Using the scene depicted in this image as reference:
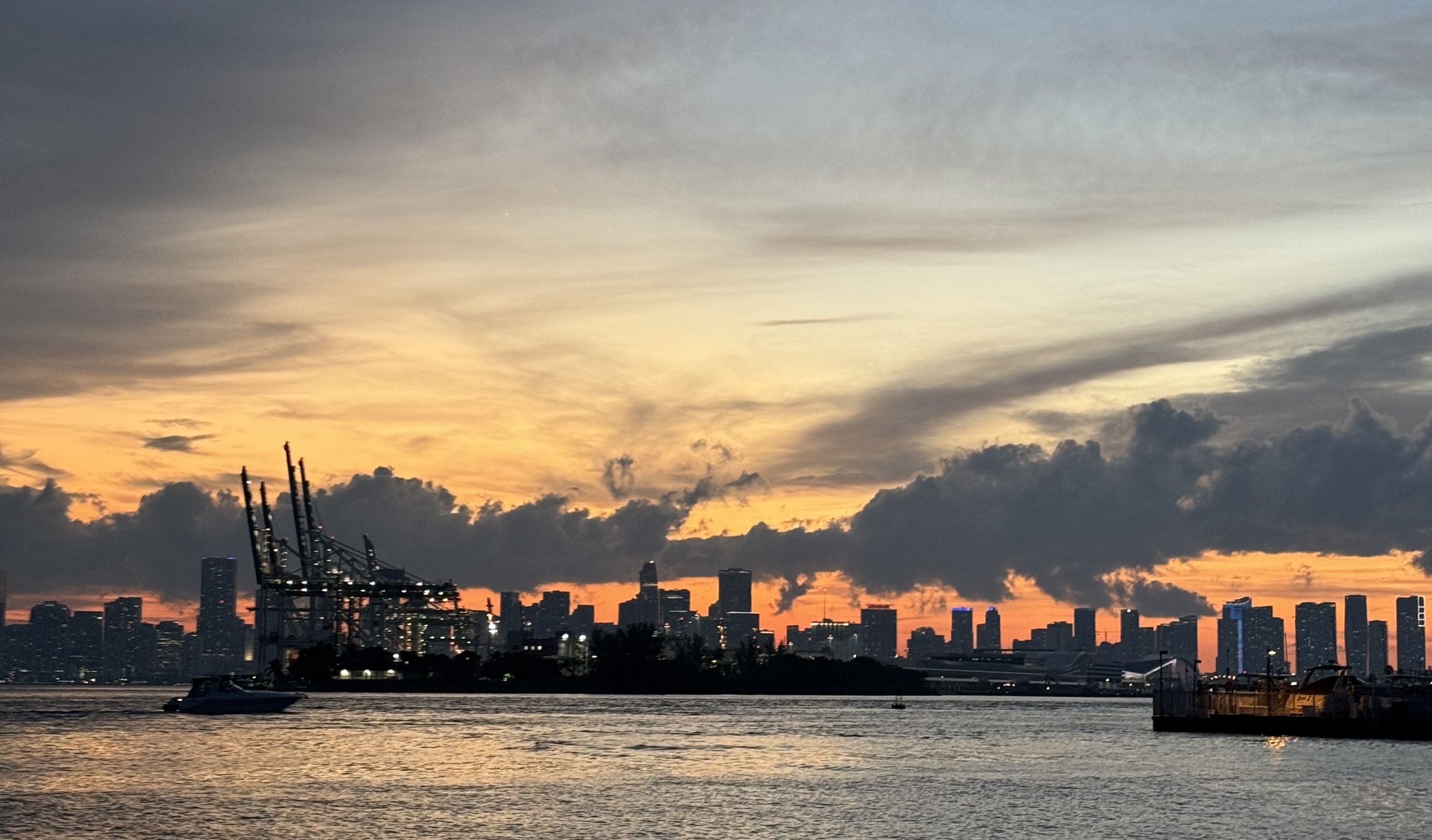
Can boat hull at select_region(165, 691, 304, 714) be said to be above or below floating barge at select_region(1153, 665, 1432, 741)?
below

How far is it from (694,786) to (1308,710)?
80530 mm

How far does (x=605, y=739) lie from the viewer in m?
147

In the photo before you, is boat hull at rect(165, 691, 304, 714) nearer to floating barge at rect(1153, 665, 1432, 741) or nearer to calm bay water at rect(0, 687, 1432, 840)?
calm bay water at rect(0, 687, 1432, 840)

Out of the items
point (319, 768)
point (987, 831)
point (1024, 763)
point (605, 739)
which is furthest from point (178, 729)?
point (987, 831)

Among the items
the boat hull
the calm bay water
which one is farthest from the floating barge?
the boat hull

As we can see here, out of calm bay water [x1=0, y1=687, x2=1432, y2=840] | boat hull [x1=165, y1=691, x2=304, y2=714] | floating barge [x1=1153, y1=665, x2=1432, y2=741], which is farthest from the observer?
boat hull [x1=165, y1=691, x2=304, y2=714]

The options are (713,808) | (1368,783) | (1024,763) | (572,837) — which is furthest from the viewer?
(1024,763)

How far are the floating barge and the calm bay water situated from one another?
8.05 feet

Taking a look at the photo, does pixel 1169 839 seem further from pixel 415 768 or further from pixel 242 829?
pixel 415 768

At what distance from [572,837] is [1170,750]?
252ft

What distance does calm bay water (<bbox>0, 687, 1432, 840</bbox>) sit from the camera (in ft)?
241

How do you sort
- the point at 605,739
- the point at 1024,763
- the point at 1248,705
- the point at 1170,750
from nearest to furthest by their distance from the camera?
the point at 1024,763 → the point at 1170,750 → the point at 605,739 → the point at 1248,705

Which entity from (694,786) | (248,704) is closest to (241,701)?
(248,704)

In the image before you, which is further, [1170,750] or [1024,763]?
[1170,750]
